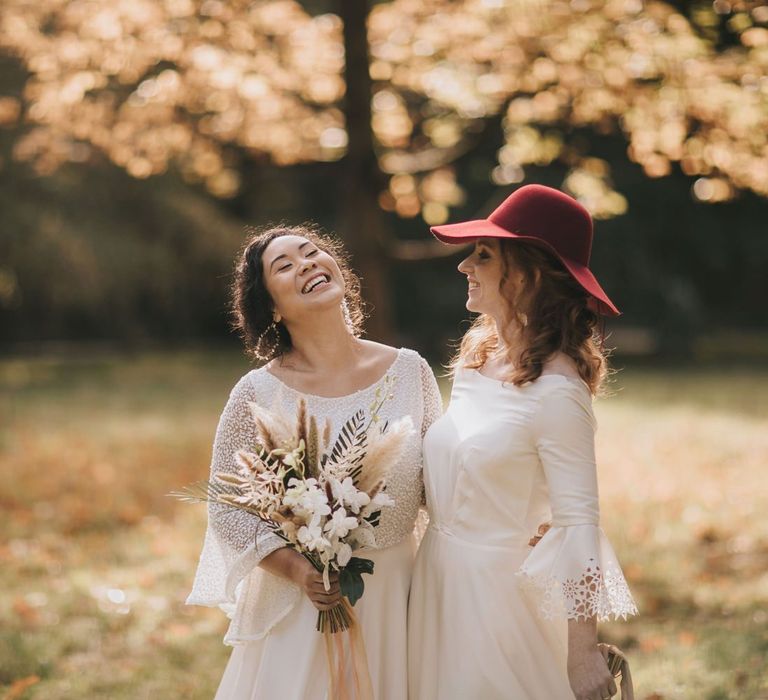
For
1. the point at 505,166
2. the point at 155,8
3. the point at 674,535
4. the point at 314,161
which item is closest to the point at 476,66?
the point at 505,166

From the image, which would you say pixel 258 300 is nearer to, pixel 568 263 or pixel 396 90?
pixel 568 263

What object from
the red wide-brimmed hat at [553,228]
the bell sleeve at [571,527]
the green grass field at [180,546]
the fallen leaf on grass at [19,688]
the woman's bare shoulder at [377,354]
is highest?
the red wide-brimmed hat at [553,228]

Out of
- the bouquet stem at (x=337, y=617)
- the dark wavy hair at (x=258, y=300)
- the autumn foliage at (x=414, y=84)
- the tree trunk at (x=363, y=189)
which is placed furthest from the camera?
the tree trunk at (x=363, y=189)

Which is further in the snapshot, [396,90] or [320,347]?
[396,90]

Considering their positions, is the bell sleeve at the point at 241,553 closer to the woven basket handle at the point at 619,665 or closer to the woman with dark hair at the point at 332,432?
the woman with dark hair at the point at 332,432

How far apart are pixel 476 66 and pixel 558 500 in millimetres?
5355

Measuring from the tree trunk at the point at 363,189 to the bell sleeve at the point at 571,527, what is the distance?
3.93 meters

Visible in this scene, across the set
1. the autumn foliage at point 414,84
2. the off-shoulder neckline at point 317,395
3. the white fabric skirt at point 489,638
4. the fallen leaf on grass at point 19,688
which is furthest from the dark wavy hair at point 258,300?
the autumn foliage at point 414,84

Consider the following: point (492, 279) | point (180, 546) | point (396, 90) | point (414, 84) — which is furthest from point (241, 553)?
point (396, 90)

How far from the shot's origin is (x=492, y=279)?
298 cm

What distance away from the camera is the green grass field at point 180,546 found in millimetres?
4797

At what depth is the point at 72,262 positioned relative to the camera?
1584 cm

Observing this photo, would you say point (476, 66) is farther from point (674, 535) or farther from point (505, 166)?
point (674, 535)

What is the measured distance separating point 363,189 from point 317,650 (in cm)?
430
